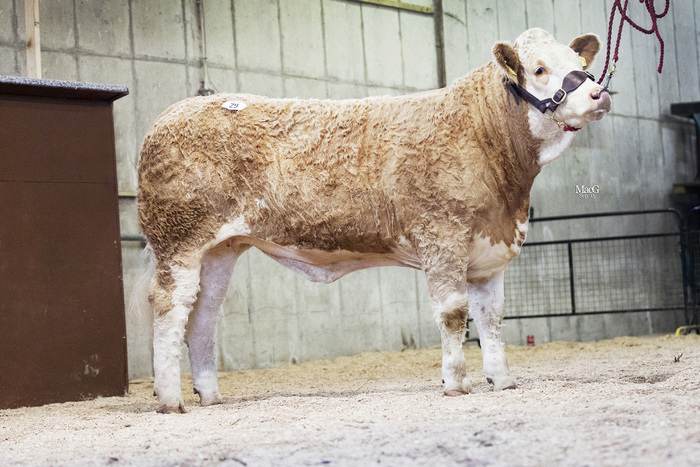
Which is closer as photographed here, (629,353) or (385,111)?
(385,111)

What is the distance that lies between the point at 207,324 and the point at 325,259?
0.87m

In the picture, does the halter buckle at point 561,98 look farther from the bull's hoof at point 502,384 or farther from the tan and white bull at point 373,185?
the bull's hoof at point 502,384

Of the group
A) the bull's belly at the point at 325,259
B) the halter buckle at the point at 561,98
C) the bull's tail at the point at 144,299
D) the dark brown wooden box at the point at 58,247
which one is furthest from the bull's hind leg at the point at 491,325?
the dark brown wooden box at the point at 58,247

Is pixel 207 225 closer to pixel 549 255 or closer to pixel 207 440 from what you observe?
pixel 207 440

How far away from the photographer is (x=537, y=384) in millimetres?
4586

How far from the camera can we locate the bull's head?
13.5 ft

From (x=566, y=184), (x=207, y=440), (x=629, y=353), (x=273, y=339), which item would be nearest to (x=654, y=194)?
(x=566, y=184)

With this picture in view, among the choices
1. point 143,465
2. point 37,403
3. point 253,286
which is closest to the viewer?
point 143,465

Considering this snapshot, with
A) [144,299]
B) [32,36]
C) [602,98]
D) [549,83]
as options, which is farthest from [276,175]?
[32,36]

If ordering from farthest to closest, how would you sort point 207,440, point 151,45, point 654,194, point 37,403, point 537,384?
point 654,194 → point 151,45 → point 37,403 → point 537,384 → point 207,440

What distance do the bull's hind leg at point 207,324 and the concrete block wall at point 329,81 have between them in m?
0.31

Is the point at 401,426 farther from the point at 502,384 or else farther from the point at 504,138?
the point at 504,138

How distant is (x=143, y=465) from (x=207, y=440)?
403 mm

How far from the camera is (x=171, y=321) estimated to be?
4.54 meters
